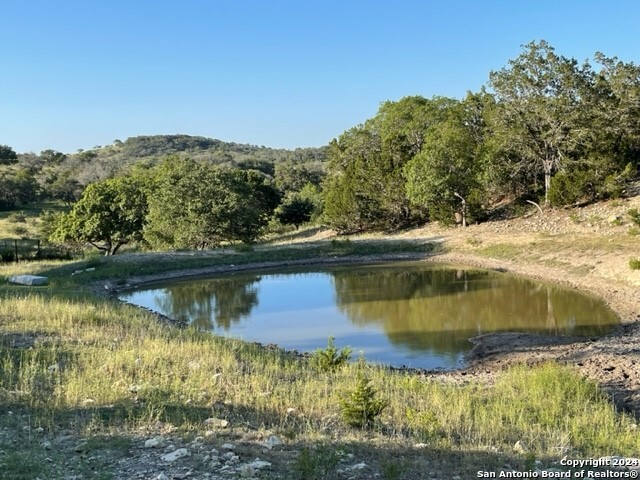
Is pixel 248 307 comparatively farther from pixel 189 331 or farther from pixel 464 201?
pixel 464 201

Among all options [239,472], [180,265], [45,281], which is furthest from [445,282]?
[239,472]

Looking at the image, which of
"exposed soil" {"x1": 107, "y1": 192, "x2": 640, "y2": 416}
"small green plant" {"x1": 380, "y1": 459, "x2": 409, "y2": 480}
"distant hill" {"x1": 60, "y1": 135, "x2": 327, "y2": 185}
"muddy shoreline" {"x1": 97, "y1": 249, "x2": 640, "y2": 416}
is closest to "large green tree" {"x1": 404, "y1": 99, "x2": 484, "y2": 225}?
"exposed soil" {"x1": 107, "y1": 192, "x2": 640, "y2": 416}

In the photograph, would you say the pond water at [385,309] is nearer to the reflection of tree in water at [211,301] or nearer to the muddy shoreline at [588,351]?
the reflection of tree in water at [211,301]

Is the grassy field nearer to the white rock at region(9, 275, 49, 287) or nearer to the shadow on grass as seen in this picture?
the shadow on grass

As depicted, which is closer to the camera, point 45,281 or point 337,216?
point 45,281

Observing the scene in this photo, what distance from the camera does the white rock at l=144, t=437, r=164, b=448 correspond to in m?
5.81

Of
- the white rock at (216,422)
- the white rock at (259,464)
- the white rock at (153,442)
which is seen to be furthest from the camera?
the white rock at (216,422)

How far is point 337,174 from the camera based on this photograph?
62.6 metres

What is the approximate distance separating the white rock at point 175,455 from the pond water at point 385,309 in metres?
9.54

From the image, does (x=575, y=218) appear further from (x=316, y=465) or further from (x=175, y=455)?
(x=175, y=455)

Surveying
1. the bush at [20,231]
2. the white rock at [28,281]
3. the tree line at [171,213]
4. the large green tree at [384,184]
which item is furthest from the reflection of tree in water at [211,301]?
the bush at [20,231]

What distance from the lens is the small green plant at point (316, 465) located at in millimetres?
5121

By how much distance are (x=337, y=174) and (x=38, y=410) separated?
56.6 metres

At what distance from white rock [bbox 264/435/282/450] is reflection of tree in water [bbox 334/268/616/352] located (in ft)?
35.0
